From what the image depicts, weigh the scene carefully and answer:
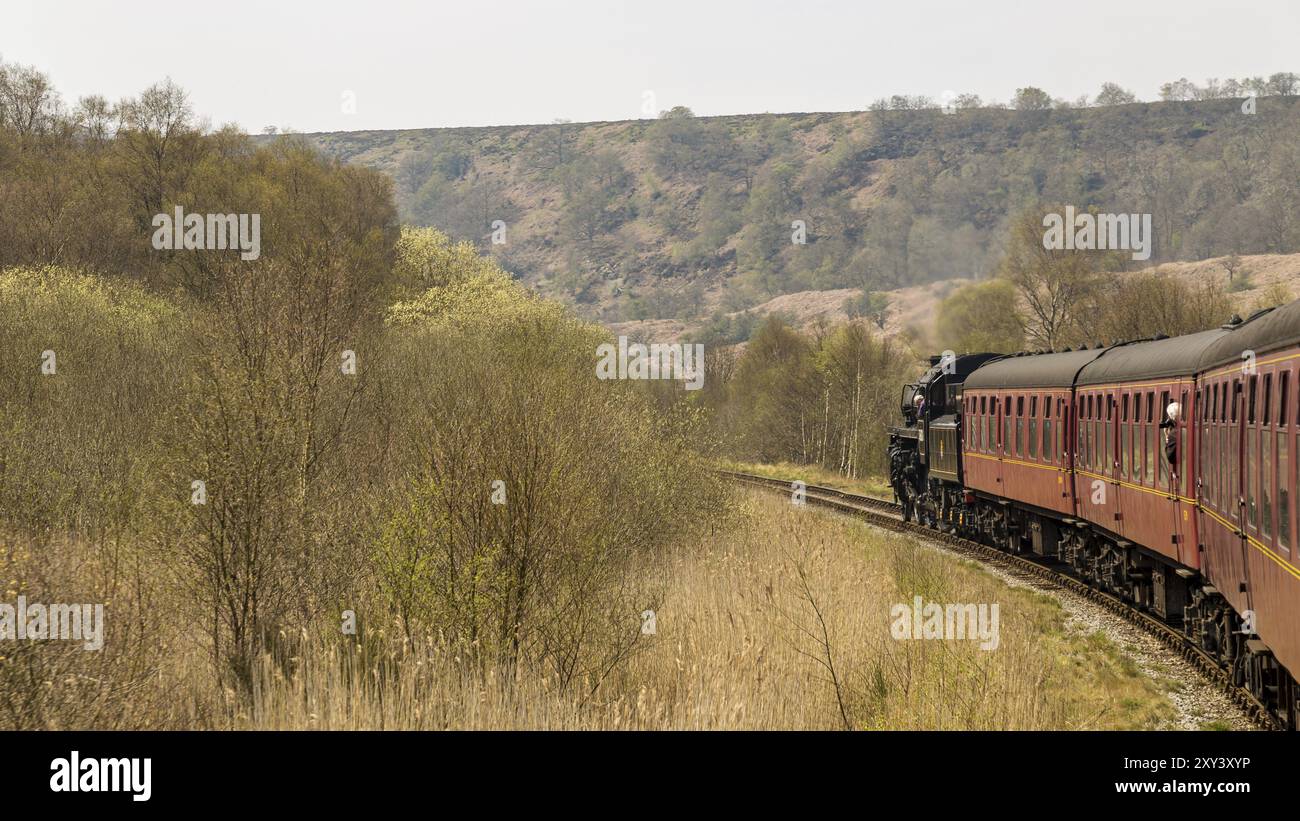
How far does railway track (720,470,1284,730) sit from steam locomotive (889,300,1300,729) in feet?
0.61

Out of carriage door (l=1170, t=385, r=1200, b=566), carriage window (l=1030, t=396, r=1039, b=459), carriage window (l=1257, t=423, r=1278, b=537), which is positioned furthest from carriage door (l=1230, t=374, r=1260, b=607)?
carriage window (l=1030, t=396, r=1039, b=459)

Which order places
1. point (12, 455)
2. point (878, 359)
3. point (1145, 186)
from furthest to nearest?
point (1145, 186), point (878, 359), point (12, 455)

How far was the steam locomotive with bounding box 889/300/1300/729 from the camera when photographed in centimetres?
996

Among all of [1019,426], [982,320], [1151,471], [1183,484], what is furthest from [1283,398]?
[982,320]

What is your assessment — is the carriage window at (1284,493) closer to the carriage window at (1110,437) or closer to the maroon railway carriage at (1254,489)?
the maroon railway carriage at (1254,489)

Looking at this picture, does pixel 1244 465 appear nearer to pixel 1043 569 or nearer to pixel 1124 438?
pixel 1124 438

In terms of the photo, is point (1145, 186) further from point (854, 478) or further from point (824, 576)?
point (824, 576)

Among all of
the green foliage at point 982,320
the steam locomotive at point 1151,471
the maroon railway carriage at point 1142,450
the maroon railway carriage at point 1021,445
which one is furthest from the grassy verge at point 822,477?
the maroon railway carriage at point 1142,450

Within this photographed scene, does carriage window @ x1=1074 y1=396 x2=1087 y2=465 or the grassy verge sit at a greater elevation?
carriage window @ x1=1074 y1=396 x2=1087 y2=465

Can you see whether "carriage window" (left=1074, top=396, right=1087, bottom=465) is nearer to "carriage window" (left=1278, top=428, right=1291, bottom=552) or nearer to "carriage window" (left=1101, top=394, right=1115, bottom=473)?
"carriage window" (left=1101, top=394, right=1115, bottom=473)

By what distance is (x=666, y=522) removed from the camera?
24172 mm

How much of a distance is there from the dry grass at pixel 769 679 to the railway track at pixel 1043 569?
78cm
